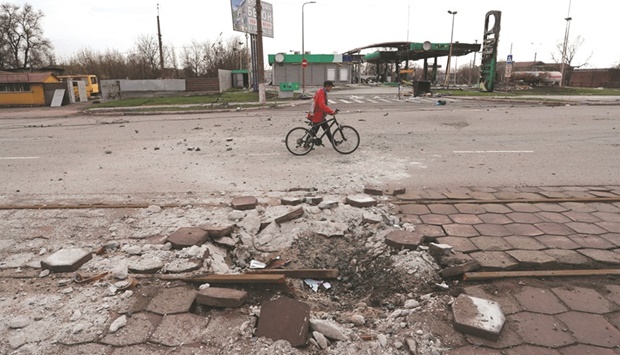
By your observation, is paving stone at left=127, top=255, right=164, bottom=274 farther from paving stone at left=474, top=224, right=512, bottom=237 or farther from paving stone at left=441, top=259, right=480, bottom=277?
paving stone at left=474, top=224, right=512, bottom=237

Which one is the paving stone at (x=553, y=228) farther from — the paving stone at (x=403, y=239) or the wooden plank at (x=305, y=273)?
the wooden plank at (x=305, y=273)

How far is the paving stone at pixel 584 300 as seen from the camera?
2.79 metres

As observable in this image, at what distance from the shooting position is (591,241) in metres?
3.84

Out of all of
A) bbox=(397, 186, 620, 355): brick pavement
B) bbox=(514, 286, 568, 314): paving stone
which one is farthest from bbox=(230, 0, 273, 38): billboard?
bbox=(514, 286, 568, 314): paving stone

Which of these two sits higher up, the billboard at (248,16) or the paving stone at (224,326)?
the billboard at (248,16)

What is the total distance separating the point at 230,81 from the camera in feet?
148

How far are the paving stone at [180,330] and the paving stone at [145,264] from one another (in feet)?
2.31

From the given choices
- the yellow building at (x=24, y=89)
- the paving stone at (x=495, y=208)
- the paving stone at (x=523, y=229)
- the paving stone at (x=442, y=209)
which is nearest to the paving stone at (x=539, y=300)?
the paving stone at (x=523, y=229)

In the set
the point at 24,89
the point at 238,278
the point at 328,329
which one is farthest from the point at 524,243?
the point at 24,89

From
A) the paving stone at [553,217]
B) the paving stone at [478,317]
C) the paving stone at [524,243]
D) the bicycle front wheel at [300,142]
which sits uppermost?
the bicycle front wheel at [300,142]

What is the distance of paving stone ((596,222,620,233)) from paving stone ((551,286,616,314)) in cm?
154

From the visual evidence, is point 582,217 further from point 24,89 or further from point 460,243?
point 24,89

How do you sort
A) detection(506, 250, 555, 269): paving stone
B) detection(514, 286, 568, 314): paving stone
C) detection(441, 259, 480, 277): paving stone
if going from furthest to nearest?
1. detection(506, 250, 555, 269): paving stone
2. detection(441, 259, 480, 277): paving stone
3. detection(514, 286, 568, 314): paving stone

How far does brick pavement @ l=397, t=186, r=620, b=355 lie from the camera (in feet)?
8.25
